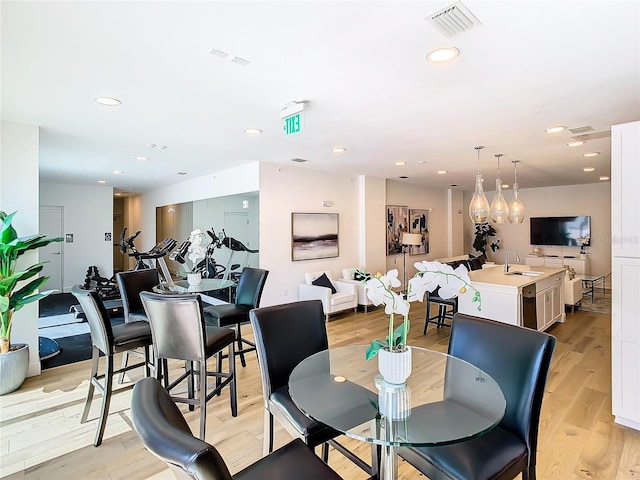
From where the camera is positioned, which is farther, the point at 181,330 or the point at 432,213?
the point at 432,213

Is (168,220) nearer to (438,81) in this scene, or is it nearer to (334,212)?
(334,212)

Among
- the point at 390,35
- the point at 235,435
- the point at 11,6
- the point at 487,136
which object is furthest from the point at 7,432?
the point at 487,136

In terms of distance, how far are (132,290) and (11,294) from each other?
3.19 feet

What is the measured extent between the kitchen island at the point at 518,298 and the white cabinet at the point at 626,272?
1.45 m

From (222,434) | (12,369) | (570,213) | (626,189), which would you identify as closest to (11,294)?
(12,369)

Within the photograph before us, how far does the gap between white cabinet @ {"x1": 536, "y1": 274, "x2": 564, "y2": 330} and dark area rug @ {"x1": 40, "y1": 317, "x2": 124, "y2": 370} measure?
568cm

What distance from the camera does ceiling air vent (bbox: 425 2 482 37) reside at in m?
1.64

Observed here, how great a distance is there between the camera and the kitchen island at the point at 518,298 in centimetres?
411

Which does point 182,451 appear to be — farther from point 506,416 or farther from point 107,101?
point 107,101

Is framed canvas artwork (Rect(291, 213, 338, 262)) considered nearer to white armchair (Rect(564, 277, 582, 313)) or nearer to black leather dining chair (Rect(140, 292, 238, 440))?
black leather dining chair (Rect(140, 292, 238, 440))

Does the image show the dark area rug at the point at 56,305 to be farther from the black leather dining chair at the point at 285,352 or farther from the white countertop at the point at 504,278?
the white countertop at the point at 504,278

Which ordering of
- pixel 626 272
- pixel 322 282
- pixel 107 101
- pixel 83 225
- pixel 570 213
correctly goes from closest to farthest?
pixel 626 272
pixel 107 101
pixel 322 282
pixel 83 225
pixel 570 213

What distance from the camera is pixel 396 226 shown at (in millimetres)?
7805

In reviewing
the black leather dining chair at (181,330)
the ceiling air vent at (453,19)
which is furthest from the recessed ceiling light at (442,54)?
the black leather dining chair at (181,330)
